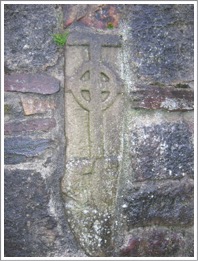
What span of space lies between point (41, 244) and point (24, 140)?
396mm

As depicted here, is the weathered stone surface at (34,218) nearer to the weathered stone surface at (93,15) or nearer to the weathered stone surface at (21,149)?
the weathered stone surface at (21,149)

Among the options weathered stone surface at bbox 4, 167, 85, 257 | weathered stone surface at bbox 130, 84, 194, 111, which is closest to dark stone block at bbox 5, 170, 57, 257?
weathered stone surface at bbox 4, 167, 85, 257

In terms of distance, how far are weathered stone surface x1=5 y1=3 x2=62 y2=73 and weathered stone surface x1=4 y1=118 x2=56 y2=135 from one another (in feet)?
0.63

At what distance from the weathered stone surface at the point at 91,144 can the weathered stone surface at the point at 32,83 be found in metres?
0.06

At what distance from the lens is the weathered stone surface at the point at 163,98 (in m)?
1.52

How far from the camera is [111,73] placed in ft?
4.86

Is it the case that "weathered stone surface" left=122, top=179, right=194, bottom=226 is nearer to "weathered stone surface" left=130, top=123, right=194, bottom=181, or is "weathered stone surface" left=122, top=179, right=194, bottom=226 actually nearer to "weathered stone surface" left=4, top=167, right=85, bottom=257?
"weathered stone surface" left=130, top=123, right=194, bottom=181

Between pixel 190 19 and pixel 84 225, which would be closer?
pixel 84 225

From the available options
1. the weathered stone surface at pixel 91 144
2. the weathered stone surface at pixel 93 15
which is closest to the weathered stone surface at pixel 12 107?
the weathered stone surface at pixel 91 144

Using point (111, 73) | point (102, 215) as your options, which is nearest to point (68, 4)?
point (111, 73)

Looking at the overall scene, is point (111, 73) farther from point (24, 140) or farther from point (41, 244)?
point (41, 244)

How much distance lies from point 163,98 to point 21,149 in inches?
23.9

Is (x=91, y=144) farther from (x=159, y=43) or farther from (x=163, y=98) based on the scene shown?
(x=159, y=43)

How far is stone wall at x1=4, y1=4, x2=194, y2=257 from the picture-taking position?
4.60 feet
